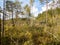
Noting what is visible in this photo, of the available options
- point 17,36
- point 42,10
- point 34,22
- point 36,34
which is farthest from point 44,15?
point 17,36

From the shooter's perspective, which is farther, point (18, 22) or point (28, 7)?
point (28, 7)

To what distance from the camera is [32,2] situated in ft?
25.0

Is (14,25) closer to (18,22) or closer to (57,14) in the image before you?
(18,22)

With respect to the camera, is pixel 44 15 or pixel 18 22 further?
pixel 44 15

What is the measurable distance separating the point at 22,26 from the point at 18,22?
0.31 m

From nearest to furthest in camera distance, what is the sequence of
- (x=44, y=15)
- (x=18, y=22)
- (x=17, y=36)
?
(x=17, y=36), (x=18, y=22), (x=44, y=15)

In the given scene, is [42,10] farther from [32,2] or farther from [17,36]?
[17,36]

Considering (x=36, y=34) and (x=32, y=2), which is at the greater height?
(x=32, y=2)

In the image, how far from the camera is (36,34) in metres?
6.50

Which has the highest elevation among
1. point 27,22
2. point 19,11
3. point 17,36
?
point 19,11

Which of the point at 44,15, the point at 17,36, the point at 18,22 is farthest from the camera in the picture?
the point at 44,15

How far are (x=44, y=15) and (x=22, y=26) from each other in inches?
50.0

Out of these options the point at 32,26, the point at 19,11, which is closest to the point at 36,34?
the point at 32,26

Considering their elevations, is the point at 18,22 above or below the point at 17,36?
above
